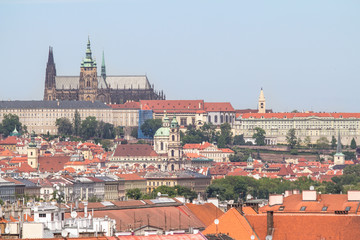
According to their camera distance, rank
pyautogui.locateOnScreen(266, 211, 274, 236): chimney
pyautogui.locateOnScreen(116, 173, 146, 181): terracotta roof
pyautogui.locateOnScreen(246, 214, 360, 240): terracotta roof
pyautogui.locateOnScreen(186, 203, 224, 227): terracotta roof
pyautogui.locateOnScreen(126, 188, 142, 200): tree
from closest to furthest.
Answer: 1. pyautogui.locateOnScreen(246, 214, 360, 240): terracotta roof
2. pyautogui.locateOnScreen(266, 211, 274, 236): chimney
3. pyautogui.locateOnScreen(186, 203, 224, 227): terracotta roof
4. pyautogui.locateOnScreen(126, 188, 142, 200): tree
5. pyautogui.locateOnScreen(116, 173, 146, 181): terracotta roof

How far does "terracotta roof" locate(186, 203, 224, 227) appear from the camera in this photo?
178 feet

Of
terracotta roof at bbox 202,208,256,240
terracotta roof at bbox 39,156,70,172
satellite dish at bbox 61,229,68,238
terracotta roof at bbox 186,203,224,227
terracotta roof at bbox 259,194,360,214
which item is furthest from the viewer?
terracotta roof at bbox 39,156,70,172

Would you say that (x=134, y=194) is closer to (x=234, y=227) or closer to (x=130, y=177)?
(x=130, y=177)

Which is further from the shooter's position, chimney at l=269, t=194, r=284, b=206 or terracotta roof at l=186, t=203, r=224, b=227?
terracotta roof at l=186, t=203, r=224, b=227

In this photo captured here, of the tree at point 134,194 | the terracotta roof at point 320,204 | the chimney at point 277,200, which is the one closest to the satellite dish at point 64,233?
the terracotta roof at point 320,204

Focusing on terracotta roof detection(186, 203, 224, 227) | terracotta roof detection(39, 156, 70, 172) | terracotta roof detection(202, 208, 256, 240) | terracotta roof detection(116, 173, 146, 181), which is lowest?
terracotta roof detection(116, 173, 146, 181)

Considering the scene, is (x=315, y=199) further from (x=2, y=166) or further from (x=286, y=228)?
(x=2, y=166)

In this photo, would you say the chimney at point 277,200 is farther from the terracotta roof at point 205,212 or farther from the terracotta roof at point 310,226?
the terracotta roof at point 205,212

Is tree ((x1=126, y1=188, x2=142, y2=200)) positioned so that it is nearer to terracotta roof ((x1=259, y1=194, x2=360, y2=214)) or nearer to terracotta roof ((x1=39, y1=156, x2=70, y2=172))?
terracotta roof ((x1=39, y1=156, x2=70, y2=172))

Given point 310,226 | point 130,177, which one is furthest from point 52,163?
point 310,226

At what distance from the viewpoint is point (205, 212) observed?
56188mm

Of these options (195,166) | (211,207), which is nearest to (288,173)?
(195,166)

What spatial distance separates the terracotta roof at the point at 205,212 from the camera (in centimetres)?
5425

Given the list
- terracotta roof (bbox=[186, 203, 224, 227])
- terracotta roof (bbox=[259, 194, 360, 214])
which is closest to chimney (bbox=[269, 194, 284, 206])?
terracotta roof (bbox=[259, 194, 360, 214])
